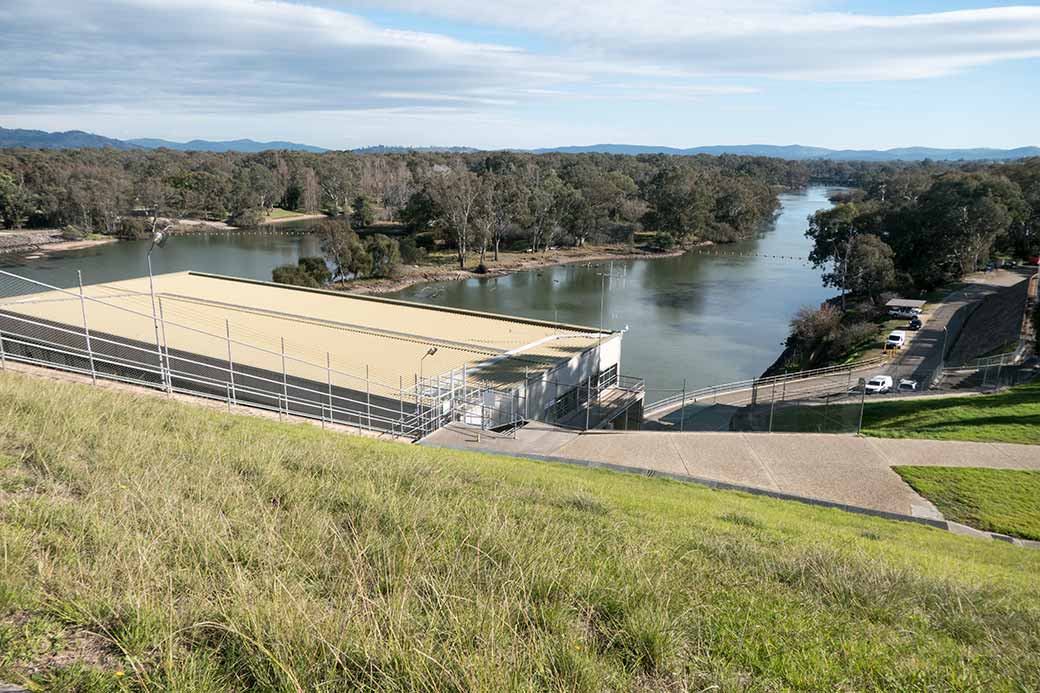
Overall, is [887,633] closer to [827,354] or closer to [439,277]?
[827,354]

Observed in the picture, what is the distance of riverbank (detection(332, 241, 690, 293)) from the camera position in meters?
57.2

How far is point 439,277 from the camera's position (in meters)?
61.8

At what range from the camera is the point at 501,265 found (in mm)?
68125

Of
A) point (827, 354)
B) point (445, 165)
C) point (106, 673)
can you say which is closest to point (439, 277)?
point (827, 354)

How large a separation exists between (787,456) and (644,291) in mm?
41436

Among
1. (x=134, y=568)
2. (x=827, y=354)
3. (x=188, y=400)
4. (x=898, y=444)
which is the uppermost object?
(x=134, y=568)

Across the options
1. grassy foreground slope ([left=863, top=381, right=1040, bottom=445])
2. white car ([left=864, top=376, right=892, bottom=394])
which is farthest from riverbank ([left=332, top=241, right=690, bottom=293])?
grassy foreground slope ([left=863, top=381, right=1040, bottom=445])

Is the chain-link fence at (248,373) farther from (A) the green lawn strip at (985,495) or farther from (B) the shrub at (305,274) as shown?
(B) the shrub at (305,274)

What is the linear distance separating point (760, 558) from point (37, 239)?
282ft

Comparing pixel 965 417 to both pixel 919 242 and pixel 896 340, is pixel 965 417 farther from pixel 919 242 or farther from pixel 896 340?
pixel 919 242

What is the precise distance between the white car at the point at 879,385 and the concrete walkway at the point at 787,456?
11.2 metres

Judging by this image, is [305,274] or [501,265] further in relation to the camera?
[501,265]

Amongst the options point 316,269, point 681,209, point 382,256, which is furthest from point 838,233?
point 316,269

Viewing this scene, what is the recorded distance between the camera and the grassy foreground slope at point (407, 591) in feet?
11.6
